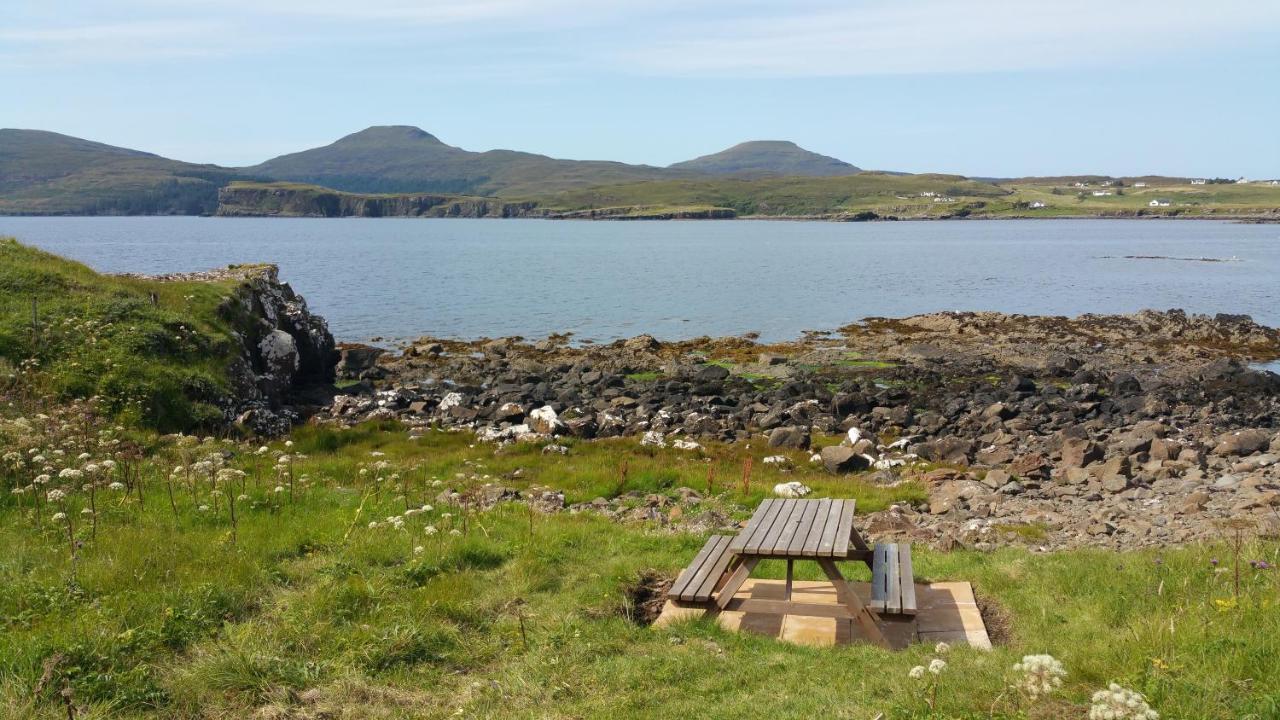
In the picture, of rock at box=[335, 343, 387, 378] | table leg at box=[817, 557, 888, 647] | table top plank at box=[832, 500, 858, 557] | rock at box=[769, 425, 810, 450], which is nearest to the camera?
table leg at box=[817, 557, 888, 647]

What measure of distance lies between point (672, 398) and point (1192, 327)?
29737mm

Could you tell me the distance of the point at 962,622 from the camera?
8.48m

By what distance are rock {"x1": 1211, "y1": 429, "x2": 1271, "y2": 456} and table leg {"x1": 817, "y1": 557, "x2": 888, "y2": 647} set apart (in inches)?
628

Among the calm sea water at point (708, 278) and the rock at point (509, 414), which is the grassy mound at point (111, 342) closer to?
the rock at point (509, 414)

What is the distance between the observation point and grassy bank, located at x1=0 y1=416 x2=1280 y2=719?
6.11 m

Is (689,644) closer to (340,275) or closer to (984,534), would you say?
(984,534)

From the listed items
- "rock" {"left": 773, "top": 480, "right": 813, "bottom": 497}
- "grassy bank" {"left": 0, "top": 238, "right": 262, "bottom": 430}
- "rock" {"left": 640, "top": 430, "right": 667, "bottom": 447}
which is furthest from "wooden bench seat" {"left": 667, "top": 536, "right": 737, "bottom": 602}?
"grassy bank" {"left": 0, "top": 238, "right": 262, "bottom": 430}

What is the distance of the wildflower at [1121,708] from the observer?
4.63 meters

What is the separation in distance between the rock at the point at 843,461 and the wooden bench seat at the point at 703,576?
1067cm

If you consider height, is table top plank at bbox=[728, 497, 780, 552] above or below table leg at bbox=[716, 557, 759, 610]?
above

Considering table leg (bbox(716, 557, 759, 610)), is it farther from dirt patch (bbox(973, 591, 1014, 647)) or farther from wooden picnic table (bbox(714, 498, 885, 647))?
dirt patch (bbox(973, 591, 1014, 647))

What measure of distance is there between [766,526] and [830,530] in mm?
708

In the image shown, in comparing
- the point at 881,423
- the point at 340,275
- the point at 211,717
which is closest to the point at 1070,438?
the point at 881,423

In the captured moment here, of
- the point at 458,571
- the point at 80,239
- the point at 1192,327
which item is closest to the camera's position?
the point at 458,571
